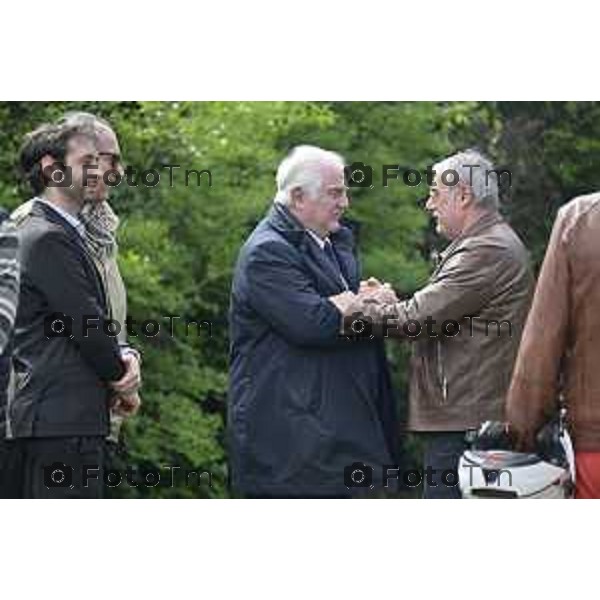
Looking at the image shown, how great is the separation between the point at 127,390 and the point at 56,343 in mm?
377

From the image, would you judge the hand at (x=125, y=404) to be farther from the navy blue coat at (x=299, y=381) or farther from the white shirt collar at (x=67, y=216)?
the white shirt collar at (x=67, y=216)

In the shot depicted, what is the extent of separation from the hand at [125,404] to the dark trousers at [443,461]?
1073 millimetres

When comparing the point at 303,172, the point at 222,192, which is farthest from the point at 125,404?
the point at 303,172

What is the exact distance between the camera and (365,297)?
6.16 meters

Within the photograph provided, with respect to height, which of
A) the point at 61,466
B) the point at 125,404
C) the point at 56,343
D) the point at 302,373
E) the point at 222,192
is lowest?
the point at 61,466

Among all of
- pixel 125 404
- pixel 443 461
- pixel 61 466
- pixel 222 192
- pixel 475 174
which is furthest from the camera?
pixel 222 192

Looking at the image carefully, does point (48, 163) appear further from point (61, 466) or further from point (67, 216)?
point (61, 466)

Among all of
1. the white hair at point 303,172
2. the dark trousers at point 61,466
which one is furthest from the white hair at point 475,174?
the dark trousers at point 61,466

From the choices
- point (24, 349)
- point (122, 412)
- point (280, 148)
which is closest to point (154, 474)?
A: point (122, 412)

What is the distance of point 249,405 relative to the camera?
6117 millimetres

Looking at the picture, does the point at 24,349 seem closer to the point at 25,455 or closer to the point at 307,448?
the point at 25,455

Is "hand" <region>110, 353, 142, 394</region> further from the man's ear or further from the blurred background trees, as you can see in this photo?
the man's ear

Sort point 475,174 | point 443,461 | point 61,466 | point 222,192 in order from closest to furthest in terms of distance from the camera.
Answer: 1. point 61,466
2. point 443,461
3. point 475,174
4. point 222,192

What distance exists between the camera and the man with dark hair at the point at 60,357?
18.9ft
